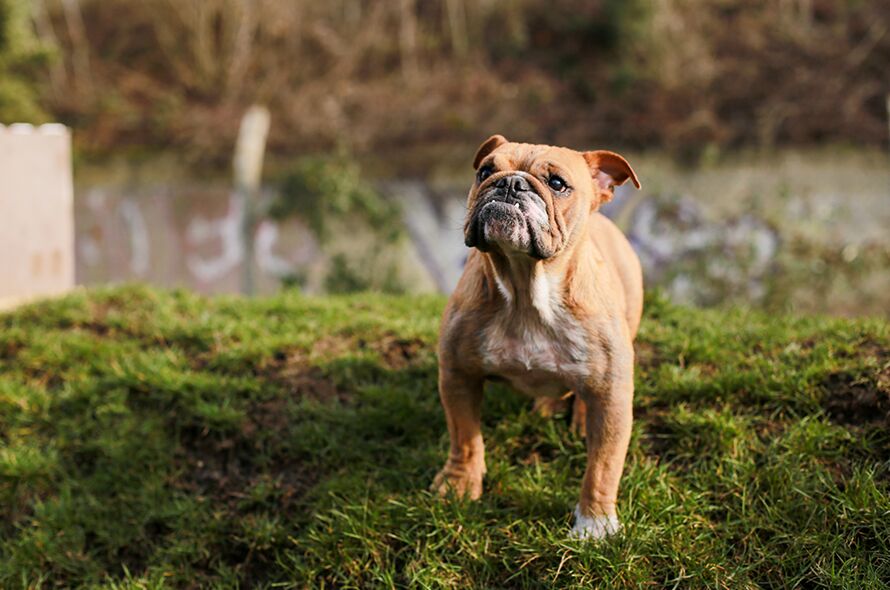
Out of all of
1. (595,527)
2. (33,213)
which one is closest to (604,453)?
(595,527)

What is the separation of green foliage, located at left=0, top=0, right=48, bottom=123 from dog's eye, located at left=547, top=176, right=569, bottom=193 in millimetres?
11764

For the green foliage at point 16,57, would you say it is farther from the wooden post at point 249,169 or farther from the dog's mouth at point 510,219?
the dog's mouth at point 510,219

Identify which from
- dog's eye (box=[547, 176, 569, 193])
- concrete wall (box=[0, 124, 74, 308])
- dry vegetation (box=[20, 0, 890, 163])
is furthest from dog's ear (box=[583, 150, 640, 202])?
dry vegetation (box=[20, 0, 890, 163])

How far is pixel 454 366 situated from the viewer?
342 centimetres

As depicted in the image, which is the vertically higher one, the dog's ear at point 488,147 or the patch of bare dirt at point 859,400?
the dog's ear at point 488,147

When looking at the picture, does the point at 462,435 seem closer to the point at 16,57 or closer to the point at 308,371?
the point at 308,371

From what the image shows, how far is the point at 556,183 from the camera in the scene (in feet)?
10.4

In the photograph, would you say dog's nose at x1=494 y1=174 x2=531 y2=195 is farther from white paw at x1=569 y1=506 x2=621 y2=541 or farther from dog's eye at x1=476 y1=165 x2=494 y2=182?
white paw at x1=569 y1=506 x2=621 y2=541

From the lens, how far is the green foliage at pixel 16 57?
1223 centimetres

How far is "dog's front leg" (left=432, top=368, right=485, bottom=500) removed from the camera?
3.47m

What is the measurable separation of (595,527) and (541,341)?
2.55 ft

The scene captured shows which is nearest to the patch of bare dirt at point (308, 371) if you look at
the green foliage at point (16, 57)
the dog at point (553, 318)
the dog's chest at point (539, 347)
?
the dog at point (553, 318)

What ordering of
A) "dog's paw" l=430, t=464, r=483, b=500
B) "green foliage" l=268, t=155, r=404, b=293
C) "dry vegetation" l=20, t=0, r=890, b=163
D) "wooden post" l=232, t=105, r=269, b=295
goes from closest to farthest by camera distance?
"dog's paw" l=430, t=464, r=483, b=500, "green foliage" l=268, t=155, r=404, b=293, "dry vegetation" l=20, t=0, r=890, b=163, "wooden post" l=232, t=105, r=269, b=295

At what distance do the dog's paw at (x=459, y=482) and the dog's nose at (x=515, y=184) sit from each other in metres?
1.32
